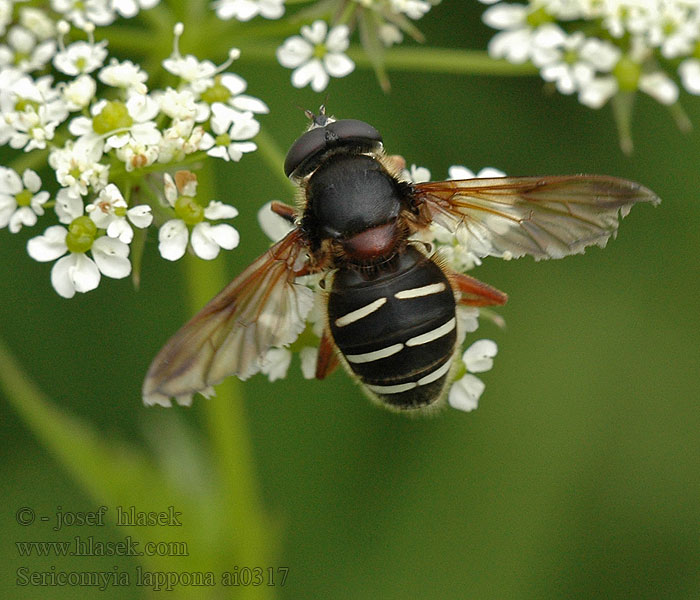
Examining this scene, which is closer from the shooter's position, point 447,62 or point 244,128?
point 244,128

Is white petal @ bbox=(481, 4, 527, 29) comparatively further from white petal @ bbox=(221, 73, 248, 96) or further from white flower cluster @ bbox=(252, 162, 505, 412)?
white petal @ bbox=(221, 73, 248, 96)

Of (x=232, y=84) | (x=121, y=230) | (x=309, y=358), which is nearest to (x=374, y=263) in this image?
(x=309, y=358)

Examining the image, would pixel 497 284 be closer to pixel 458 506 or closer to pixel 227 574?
pixel 458 506

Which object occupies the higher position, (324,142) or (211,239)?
(324,142)

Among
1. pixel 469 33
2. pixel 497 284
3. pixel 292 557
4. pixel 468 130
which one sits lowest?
pixel 292 557

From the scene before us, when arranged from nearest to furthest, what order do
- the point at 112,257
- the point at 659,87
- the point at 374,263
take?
the point at 374,263 < the point at 112,257 < the point at 659,87

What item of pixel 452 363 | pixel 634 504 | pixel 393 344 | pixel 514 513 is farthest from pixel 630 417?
pixel 393 344

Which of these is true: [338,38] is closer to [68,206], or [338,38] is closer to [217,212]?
[217,212]
